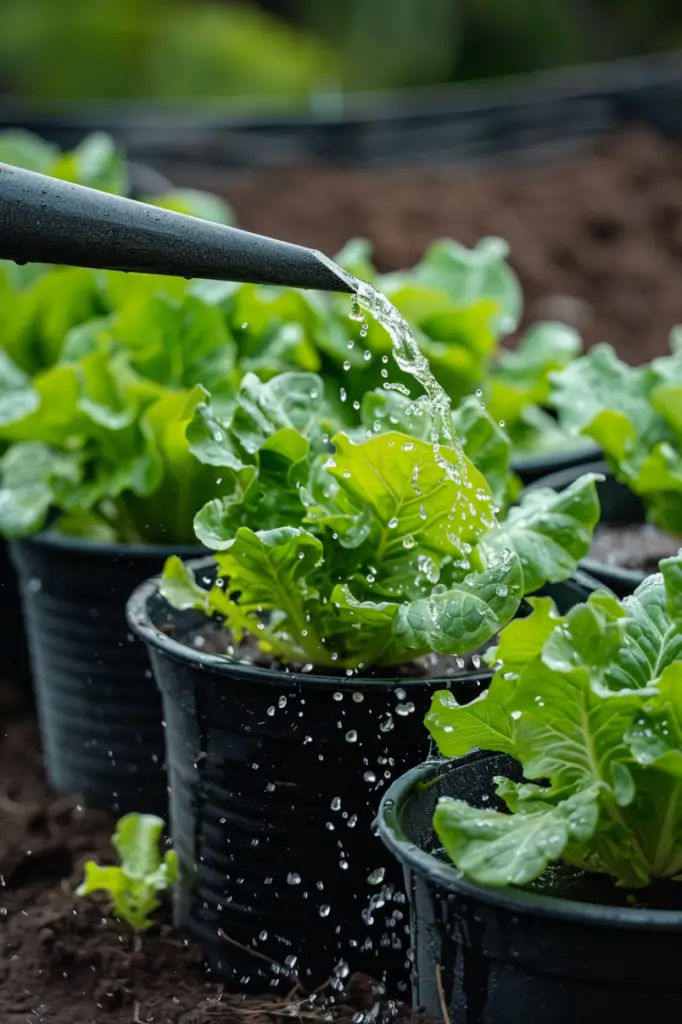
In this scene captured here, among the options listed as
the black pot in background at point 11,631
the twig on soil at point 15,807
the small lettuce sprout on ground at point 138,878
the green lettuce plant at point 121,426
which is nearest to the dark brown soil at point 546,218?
the black pot in background at point 11,631

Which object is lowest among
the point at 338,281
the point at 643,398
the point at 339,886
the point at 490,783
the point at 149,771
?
the point at 149,771

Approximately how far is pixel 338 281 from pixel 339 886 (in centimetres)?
77

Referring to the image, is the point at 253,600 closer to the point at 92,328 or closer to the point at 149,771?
the point at 149,771

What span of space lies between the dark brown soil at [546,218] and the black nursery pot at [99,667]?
2630mm

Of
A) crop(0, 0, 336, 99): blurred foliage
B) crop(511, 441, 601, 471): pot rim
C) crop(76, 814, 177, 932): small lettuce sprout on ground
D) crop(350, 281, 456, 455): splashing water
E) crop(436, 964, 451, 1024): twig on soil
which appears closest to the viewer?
crop(436, 964, 451, 1024): twig on soil

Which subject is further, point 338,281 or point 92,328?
point 92,328

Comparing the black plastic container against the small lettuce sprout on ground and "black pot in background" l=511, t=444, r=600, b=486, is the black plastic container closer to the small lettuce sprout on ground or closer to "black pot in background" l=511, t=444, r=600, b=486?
the small lettuce sprout on ground

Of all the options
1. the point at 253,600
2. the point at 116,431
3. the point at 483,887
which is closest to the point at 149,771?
the point at 116,431

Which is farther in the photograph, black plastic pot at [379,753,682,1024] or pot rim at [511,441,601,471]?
pot rim at [511,441,601,471]

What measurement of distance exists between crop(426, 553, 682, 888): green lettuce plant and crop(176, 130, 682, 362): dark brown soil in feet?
11.0

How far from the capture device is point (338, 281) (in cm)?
165

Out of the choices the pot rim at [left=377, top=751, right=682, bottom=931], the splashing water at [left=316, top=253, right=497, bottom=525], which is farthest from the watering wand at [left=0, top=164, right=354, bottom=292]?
the pot rim at [left=377, top=751, right=682, bottom=931]

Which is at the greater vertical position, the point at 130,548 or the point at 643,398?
the point at 643,398

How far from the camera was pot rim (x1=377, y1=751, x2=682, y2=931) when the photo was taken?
1.29 metres
